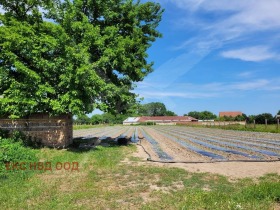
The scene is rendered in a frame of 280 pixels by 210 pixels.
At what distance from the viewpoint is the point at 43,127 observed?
17.9 meters

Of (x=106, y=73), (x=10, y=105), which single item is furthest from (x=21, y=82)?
(x=106, y=73)

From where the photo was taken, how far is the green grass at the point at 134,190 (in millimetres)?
7062

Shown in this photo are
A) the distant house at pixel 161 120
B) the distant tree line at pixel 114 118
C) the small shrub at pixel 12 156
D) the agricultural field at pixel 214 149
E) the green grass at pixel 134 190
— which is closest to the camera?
the green grass at pixel 134 190

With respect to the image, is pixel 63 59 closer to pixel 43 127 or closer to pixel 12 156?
pixel 43 127

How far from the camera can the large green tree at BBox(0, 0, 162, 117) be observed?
15672 mm

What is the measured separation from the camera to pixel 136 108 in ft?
72.1

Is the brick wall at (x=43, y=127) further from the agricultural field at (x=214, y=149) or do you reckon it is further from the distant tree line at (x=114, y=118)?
the distant tree line at (x=114, y=118)

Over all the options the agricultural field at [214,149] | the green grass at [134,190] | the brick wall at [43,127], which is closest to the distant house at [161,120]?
the agricultural field at [214,149]

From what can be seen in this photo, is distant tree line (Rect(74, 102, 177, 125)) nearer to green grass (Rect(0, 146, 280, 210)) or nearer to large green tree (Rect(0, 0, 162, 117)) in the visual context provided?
large green tree (Rect(0, 0, 162, 117))

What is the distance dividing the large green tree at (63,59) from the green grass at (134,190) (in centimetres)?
564

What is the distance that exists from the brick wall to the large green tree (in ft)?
2.67

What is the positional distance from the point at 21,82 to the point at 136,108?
8.75m

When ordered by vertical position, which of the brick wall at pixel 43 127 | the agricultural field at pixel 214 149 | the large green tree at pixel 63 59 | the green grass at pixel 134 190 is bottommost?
the green grass at pixel 134 190

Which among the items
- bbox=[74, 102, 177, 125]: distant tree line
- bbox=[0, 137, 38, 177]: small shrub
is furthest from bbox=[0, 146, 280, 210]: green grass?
bbox=[74, 102, 177, 125]: distant tree line
